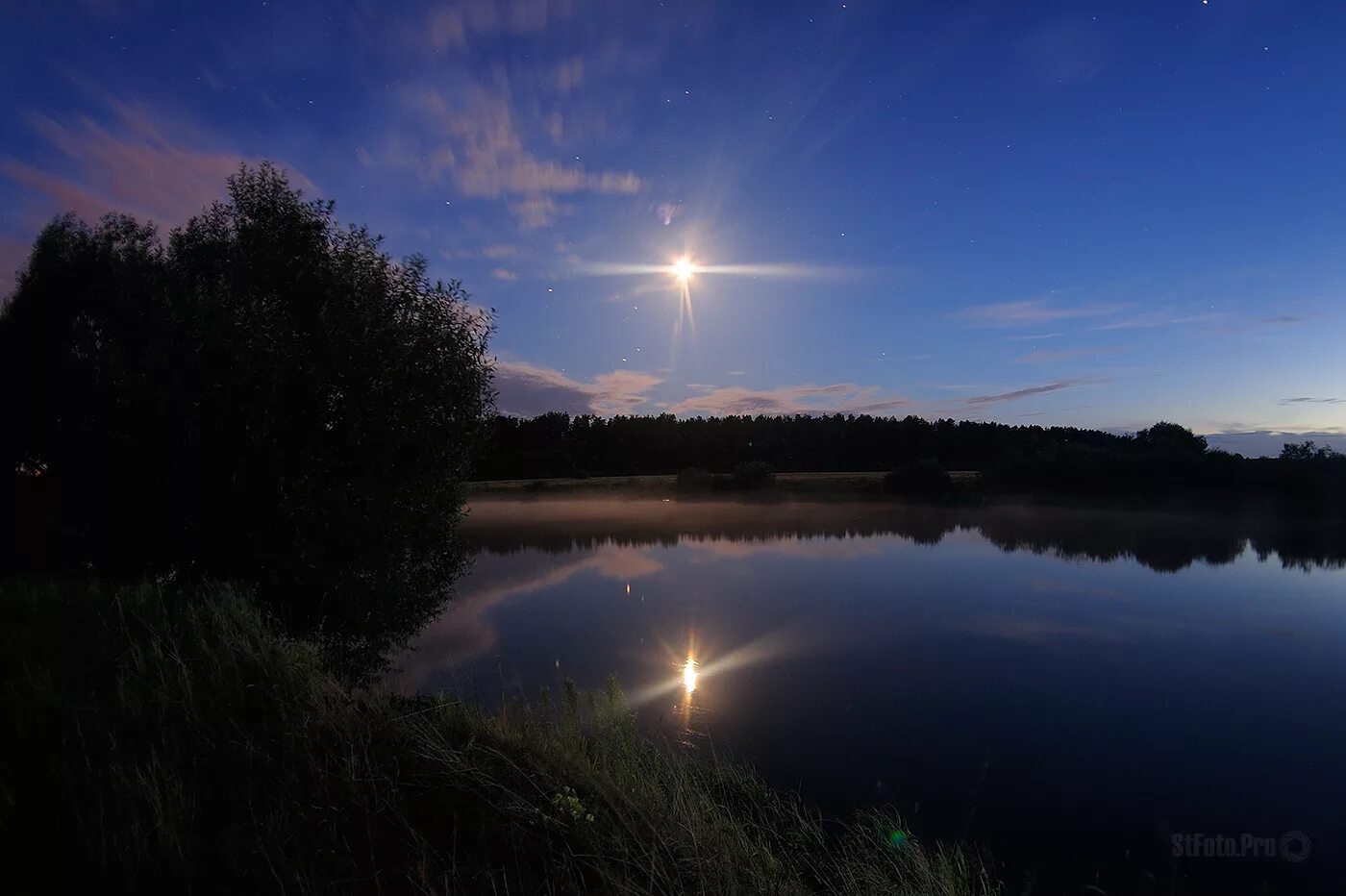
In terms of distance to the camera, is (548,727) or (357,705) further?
(548,727)

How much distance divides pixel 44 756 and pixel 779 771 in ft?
30.0

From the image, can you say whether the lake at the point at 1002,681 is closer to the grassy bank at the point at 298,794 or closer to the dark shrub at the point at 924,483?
the grassy bank at the point at 298,794

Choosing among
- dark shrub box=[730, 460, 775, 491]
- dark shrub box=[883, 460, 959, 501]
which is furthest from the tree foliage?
dark shrub box=[730, 460, 775, 491]

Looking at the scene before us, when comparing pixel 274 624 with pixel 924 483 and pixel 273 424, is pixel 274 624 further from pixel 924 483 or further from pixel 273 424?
pixel 924 483

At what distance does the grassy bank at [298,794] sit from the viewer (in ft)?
13.2

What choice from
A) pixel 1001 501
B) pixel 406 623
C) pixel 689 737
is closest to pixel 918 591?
pixel 689 737

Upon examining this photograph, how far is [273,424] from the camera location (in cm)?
1188

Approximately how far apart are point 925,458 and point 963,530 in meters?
32.0

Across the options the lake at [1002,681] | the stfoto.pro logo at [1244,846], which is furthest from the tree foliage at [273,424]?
the stfoto.pro logo at [1244,846]

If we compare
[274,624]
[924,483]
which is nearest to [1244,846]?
[274,624]

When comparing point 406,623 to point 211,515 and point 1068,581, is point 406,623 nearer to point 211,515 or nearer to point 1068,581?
point 211,515

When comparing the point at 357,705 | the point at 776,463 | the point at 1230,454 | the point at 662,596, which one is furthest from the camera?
the point at 776,463

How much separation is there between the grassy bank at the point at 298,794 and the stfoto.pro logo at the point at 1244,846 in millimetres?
3337

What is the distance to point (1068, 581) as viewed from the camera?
29547 mm
